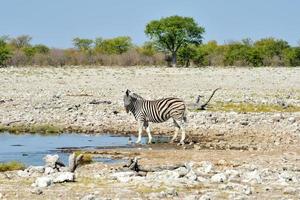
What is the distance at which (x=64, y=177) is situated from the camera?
11422 millimetres

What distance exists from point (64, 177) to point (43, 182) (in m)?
0.48

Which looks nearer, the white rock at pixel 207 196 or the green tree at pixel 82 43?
the white rock at pixel 207 196

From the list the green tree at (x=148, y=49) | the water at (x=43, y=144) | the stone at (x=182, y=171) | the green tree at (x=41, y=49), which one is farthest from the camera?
the green tree at (x=41, y=49)

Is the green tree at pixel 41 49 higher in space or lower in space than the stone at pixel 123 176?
higher

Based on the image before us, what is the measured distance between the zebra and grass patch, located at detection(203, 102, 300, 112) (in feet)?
19.4

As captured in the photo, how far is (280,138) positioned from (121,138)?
163 inches

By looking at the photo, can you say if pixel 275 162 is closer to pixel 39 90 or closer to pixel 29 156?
pixel 29 156

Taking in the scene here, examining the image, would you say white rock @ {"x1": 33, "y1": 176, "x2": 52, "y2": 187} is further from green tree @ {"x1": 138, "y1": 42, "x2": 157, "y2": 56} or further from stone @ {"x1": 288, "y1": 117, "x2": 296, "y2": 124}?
green tree @ {"x1": 138, "y1": 42, "x2": 157, "y2": 56}

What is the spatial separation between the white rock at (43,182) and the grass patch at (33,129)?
443 inches

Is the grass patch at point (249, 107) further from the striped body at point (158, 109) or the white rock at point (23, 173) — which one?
the white rock at point (23, 173)

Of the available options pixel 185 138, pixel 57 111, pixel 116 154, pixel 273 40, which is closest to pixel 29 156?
pixel 116 154

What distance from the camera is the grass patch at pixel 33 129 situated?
73.7 feet

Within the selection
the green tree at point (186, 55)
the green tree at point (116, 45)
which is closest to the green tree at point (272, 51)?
the green tree at point (186, 55)

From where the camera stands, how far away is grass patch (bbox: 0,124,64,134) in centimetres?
2247
